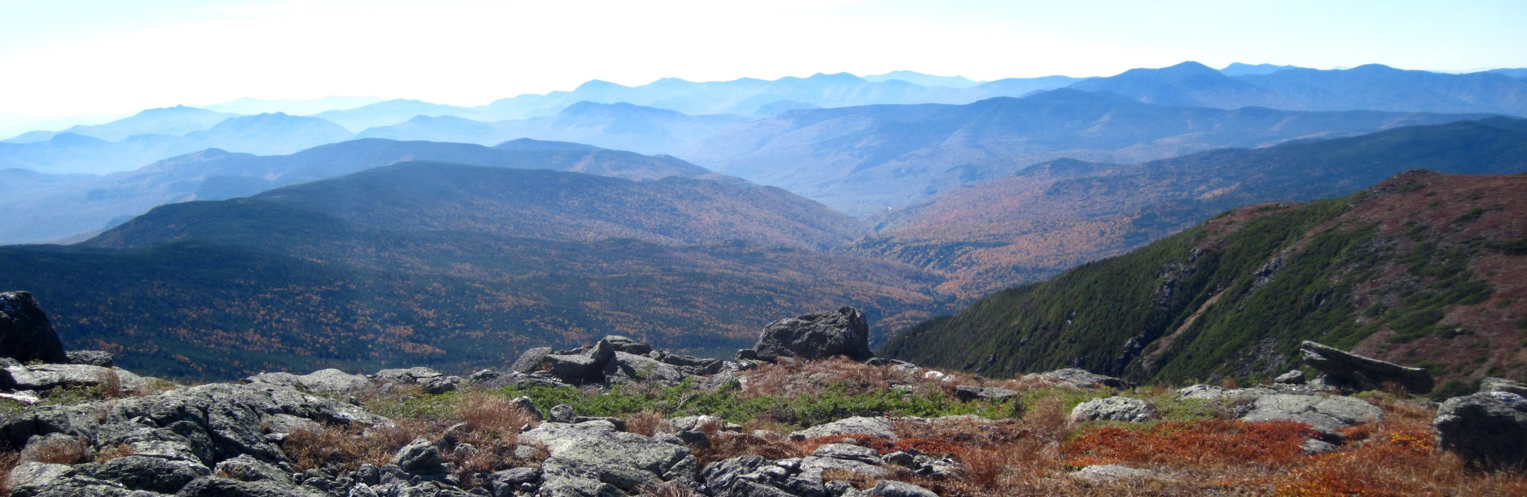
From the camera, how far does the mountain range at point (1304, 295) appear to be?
136 ft

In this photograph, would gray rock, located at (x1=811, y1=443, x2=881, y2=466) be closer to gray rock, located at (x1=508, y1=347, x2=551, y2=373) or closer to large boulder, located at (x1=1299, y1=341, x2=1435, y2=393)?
large boulder, located at (x1=1299, y1=341, x2=1435, y2=393)

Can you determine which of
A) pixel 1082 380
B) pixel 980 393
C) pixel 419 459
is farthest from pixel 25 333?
pixel 1082 380

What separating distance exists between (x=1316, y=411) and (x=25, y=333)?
89.1ft

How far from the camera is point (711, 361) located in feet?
87.3

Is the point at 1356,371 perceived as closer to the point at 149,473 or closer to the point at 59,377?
the point at 149,473

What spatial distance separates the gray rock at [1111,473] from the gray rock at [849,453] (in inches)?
116

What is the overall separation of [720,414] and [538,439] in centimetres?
480

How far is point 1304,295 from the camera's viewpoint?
51.6m

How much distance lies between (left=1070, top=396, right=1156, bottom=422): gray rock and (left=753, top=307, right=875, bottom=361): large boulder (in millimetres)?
11872

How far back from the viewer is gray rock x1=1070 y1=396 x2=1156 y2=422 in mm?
15094

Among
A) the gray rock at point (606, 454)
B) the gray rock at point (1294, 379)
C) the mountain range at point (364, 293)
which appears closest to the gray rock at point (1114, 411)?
the gray rock at point (1294, 379)

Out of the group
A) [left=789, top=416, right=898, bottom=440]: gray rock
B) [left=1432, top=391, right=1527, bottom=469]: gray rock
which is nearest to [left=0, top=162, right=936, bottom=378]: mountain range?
[left=789, top=416, right=898, bottom=440]: gray rock

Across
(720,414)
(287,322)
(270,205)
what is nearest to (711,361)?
(720,414)

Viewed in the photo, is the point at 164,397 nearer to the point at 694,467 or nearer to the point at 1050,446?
the point at 694,467
